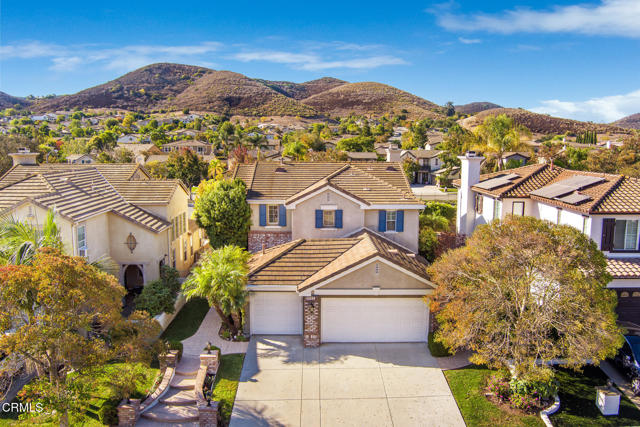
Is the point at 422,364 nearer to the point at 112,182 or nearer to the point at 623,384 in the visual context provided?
the point at 623,384

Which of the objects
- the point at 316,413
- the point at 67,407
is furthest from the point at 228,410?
the point at 67,407

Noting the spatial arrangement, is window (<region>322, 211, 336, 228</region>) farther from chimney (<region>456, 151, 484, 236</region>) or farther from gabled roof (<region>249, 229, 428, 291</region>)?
chimney (<region>456, 151, 484, 236</region>)

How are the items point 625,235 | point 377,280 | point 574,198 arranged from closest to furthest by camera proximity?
point 377,280 → point 625,235 → point 574,198

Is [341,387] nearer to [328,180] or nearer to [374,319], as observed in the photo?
[374,319]

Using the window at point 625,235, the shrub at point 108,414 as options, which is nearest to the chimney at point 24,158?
the shrub at point 108,414

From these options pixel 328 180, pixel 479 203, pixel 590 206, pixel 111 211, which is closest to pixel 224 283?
pixel 111 211

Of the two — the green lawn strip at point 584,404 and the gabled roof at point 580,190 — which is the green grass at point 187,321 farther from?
the gabled roof at point 580,190
